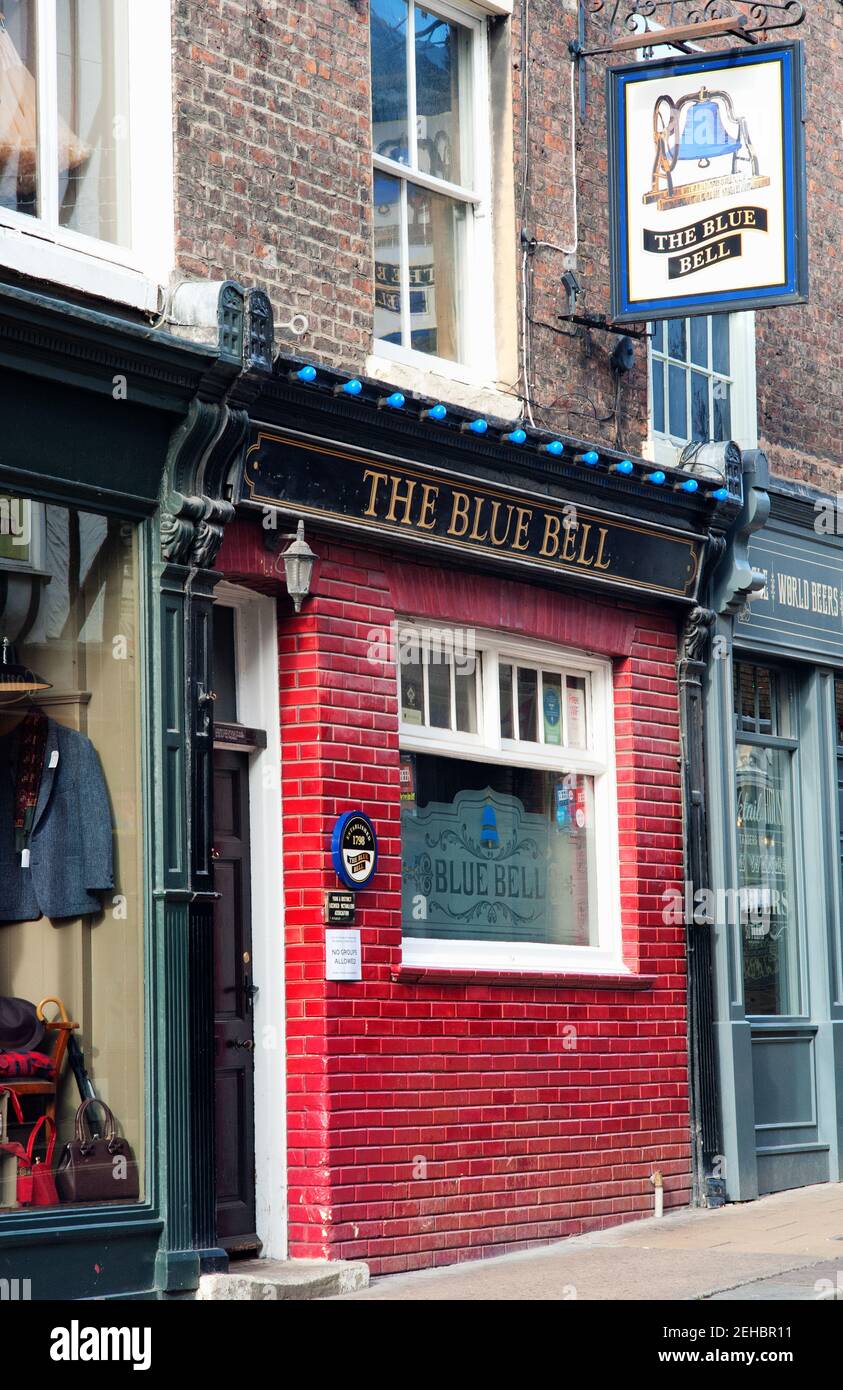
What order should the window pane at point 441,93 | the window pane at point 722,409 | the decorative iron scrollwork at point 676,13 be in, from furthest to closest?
1. the window pane at point 722,409
2. the decorative iron scrollwork at point 676,13
3. the window pane at point 441,93

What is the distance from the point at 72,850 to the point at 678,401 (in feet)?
19.4

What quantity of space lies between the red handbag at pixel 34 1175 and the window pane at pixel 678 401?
21.7ft

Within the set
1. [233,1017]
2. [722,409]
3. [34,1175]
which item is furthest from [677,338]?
[34,1175]

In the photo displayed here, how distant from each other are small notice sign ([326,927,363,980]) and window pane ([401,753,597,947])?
2.35 feet

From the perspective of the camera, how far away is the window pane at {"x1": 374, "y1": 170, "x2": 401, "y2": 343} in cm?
1105

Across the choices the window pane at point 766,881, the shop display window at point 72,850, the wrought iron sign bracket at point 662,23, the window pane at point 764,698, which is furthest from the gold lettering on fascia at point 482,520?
the wrought iron sign bracket at point 662,23

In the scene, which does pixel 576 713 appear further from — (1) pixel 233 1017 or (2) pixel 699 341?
(1) pixel 233 1017

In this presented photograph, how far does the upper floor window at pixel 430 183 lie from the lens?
1116 centimetres

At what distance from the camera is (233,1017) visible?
397 inches

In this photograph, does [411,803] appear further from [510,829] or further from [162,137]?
[162,137]

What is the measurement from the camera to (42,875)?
30.0 ft

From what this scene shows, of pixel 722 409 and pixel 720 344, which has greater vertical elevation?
pixel 720 344

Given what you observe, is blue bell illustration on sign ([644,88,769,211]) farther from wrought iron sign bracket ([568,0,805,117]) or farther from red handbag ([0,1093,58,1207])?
red handbag ([0,1093,58,1207])

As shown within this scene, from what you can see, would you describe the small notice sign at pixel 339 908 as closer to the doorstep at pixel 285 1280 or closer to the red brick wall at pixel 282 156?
the doorstep at pixel 285 1280
